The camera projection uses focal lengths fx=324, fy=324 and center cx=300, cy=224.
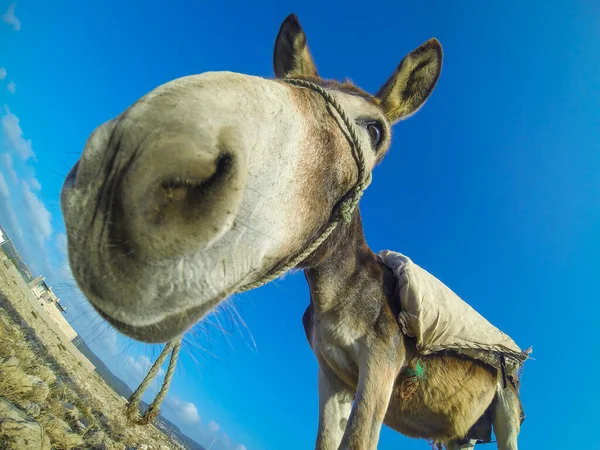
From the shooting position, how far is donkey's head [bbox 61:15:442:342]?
2.87ft

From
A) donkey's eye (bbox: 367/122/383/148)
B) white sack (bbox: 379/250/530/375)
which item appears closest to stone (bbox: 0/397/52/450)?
white sack (bbox: 379/250/530/375)

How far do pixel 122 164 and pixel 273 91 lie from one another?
0.72 meters

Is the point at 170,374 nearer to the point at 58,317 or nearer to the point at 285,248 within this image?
the point at 285,248

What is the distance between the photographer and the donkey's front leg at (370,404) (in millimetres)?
2318

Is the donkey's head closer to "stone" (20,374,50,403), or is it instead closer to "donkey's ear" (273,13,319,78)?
"donkey's ear" (273,13,319,78)

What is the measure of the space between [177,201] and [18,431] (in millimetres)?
3471

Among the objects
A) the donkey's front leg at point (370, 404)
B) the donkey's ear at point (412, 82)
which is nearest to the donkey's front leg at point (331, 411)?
the donkey's front leg at point (370, 404)

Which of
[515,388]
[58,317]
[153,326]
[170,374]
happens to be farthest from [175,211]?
[58,317]

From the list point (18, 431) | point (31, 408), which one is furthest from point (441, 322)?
point (31, 408)

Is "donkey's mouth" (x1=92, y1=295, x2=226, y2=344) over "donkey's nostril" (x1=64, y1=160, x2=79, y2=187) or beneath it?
beneath

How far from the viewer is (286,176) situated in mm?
1310

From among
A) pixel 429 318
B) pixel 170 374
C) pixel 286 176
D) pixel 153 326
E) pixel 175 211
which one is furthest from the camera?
pixel 429 318

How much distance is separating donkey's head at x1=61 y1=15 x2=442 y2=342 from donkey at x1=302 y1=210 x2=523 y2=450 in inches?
49.3

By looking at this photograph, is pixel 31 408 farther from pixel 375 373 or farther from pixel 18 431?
pixel 375 373
